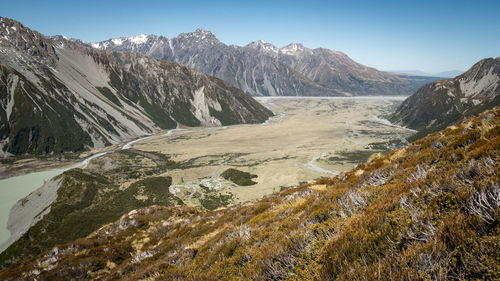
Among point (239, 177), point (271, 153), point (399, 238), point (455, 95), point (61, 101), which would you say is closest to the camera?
point (399, 238)

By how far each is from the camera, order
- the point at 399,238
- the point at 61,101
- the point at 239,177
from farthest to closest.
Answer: the point at 61,101
the point at 239,177
the point at 399,238

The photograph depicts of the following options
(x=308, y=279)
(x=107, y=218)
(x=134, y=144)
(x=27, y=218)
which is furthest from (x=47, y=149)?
(x=308, y=279)

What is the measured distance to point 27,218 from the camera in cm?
4994

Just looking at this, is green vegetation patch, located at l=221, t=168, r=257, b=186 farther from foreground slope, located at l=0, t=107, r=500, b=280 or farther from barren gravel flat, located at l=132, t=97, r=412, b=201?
foreground slope, located at l=0, t=107, r=500, b=280

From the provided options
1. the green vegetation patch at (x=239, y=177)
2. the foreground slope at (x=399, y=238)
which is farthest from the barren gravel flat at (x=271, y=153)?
the foreground slope at (x=399, y=238)

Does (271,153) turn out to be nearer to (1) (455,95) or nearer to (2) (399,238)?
(2) (399,238)

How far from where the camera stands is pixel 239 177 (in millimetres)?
73375

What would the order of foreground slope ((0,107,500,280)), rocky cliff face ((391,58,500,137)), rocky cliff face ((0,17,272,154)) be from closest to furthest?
foreground slope ((0,107,500,280))
rocky cliff face ((0,17,272,154))
rocky cliff face ((391,58,500,137))

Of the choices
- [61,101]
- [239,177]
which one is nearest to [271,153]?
[239,177]

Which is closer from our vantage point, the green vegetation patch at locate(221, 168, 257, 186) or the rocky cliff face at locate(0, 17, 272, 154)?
the green vegetation patch at locate(221, 168, 257, 186)

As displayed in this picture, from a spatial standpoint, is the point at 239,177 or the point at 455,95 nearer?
the point at 239,177

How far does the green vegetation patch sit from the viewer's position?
230 feet

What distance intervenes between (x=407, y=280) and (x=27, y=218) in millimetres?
70087

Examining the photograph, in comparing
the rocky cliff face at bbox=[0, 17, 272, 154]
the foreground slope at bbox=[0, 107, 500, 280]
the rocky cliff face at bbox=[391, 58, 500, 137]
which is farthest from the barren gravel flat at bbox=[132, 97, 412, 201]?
the foreground slope at bbox=[0, 107, 500, 280]
